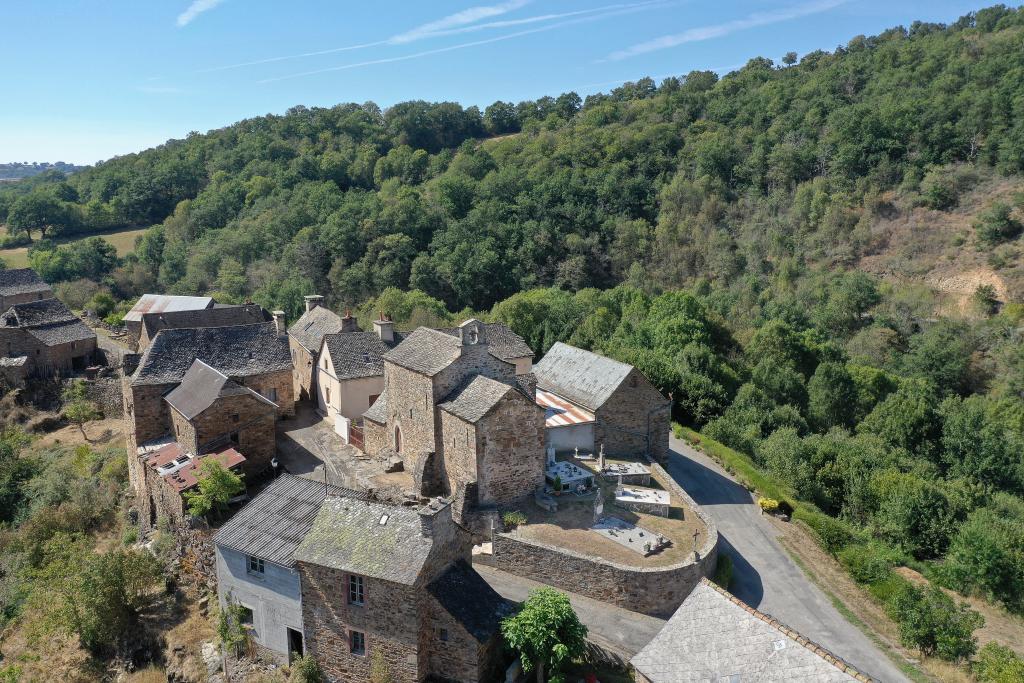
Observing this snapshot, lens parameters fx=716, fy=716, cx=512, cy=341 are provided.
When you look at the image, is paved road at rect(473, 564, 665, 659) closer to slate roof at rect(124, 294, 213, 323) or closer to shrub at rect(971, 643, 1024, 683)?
shrub at rect(971, 643, 1024, 683)

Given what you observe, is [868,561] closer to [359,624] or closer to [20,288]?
[359,624]

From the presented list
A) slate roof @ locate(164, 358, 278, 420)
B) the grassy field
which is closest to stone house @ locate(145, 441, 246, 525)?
slate roof @ locate(164, 358, 278, 420)

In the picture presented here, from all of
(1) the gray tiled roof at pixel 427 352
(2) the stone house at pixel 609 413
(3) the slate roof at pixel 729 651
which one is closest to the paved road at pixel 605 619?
(3) the slate roof at pixel 729 651

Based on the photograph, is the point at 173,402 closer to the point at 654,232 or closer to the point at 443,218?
the point at 443,218

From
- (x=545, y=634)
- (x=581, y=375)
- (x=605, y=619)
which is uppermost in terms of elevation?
(x=581, y=375)

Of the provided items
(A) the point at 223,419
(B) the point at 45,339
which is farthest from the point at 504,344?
(B) the point at 45,339

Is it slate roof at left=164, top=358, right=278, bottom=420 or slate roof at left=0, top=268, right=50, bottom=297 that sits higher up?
slate roof at left=0, top=268, right=50, bottom=297
